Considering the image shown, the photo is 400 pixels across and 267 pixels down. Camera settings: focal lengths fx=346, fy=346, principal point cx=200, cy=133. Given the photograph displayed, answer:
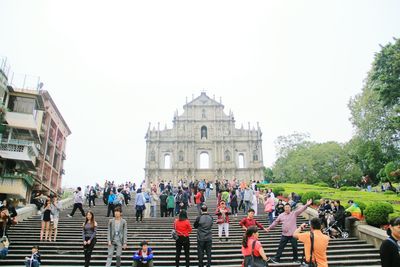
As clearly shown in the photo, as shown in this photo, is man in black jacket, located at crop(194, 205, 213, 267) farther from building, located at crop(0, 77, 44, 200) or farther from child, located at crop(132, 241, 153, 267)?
building, located at crop(0, 77, 44, 200)

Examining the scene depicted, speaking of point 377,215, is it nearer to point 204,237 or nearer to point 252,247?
point 204,237

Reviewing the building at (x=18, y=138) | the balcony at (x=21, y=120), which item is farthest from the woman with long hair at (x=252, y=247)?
the balcony at (x=21, y=120)

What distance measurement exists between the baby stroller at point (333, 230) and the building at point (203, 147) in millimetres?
36189

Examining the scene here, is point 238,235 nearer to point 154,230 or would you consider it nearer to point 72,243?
point 154,230

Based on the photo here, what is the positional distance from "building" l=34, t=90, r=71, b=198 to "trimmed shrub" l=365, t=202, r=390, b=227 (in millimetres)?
27789

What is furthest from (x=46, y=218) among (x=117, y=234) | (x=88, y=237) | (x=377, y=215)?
(x=377, y=215)

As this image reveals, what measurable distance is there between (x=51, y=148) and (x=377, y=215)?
3296cm

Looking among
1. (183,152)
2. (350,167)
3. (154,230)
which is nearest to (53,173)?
(183,152)

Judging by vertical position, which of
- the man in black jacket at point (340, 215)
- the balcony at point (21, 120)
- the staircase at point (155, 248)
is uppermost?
the balcony at point (21, 120)

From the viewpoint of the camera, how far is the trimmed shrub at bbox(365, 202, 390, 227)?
38.7ft

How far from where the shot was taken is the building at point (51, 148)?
33.0 metres

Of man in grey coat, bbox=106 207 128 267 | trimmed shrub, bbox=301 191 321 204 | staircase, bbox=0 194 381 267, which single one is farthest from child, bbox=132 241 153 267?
trimmed shrub, bbox=301 191 321 204

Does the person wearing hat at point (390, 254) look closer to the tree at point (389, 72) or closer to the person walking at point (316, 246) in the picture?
the person walking at point (316, 246)

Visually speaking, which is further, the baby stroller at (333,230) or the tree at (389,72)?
the tree at (389,72)
